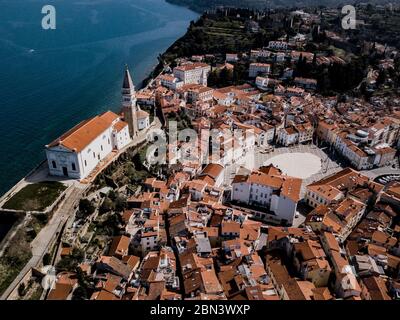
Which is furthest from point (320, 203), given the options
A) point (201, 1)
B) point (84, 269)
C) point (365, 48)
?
point (201, 1)

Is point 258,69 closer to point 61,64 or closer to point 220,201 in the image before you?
point 220,201

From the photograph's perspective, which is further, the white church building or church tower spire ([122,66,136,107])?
church tower spire ([122,66,136,107])

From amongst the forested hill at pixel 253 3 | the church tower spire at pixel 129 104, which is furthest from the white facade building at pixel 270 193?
the forested hill at pixel 253 3

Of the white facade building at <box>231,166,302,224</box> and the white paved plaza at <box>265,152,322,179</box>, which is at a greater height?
the white facade building at <box>231,166,302,224</box>

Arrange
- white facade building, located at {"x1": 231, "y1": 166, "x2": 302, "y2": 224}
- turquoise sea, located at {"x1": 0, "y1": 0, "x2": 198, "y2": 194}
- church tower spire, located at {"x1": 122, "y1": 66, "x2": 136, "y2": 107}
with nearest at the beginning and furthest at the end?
white facade building, located at {"x1": 231, "y1": 166, "x2": 302, "y2": 224} → church tower spire, located at {"x1": 122, "y1": 66, "x2": 136, "y2": 107} → turquoise sea, located at {"x1": 0, "y1": 0, "x2": 198, "y2": 194}

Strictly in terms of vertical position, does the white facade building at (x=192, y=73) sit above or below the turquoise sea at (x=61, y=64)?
above

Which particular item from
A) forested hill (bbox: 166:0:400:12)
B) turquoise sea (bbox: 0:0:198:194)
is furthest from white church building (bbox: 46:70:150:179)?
forested hill (bbox: 166:0:400:12)

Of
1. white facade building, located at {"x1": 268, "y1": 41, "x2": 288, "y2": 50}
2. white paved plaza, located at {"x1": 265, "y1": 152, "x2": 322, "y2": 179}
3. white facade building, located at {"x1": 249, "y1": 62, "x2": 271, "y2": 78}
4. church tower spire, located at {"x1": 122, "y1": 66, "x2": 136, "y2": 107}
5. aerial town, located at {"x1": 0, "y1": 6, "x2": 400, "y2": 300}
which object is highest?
church tower spire, located at {"x1": 122, "y1": 66, "x2": 136, "y2": 107}

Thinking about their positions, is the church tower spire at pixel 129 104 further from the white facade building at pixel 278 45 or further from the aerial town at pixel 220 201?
the white facade building at pixel 278 45

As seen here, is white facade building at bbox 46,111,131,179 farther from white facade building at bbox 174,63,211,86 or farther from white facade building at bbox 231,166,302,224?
white facade building at bbox 174,63,211,86
